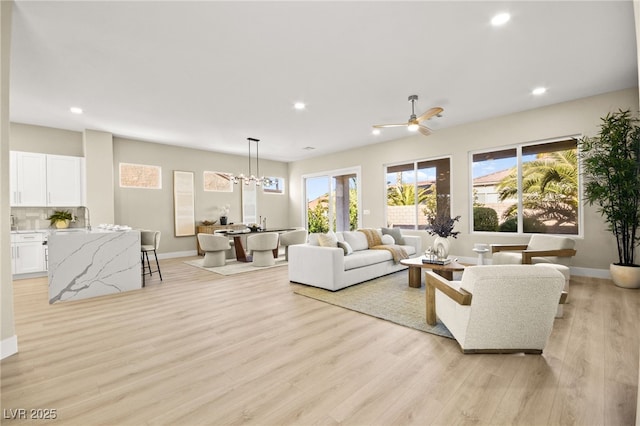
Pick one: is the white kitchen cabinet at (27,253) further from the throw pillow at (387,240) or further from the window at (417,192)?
the window at (417,192)

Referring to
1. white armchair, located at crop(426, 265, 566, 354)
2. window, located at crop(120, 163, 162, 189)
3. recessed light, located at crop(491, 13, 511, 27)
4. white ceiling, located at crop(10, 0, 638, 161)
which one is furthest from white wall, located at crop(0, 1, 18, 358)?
window, located at crop(120, 163, 162, 189)

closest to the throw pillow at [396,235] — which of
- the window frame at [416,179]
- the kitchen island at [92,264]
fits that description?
the window frame at [416,179]

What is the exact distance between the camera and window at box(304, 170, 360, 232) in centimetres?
838

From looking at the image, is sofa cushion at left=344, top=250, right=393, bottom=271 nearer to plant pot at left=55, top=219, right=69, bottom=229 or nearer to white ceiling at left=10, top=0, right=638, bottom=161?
white ceiling at left=10, top=0, right=638, bottom=161

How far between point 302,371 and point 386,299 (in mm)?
1887

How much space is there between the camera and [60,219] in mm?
5715

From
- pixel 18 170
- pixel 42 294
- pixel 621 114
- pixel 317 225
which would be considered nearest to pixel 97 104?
pixel 18 170

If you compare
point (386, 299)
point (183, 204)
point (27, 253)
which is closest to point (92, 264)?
point (27, 253)

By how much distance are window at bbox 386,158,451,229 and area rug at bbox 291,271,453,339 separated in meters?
2.46

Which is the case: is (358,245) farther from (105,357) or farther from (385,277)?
(105,357)

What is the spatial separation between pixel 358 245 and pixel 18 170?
258 inches

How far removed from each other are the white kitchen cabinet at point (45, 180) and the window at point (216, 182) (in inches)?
110

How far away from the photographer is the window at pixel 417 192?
6.44 m

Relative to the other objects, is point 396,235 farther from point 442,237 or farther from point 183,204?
point 183,204
